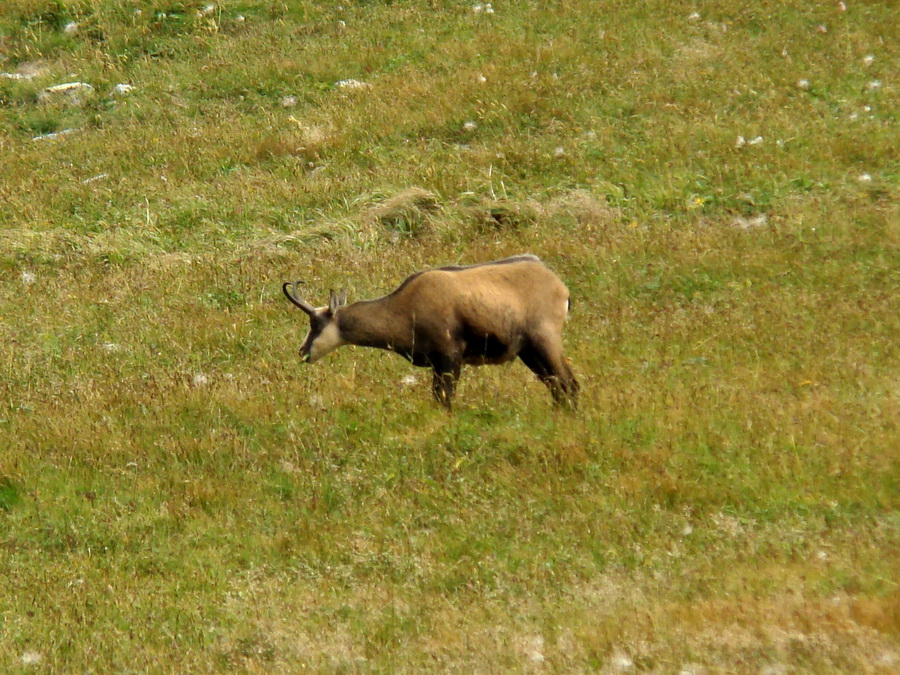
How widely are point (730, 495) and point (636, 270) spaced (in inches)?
222

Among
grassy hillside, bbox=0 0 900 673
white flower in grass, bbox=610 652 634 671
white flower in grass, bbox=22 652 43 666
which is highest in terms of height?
white flower in grass, bbox=610 652 634 671

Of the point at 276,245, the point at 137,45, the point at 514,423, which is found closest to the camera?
the point at 514,423

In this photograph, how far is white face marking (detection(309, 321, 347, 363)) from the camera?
1077 cm

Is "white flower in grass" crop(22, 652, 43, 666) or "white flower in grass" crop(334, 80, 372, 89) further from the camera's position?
"white flower in grass" crop(334, 80, 372, 89)

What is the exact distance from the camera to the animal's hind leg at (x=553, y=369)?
10094 millimetres

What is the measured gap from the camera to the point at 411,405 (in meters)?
10.3

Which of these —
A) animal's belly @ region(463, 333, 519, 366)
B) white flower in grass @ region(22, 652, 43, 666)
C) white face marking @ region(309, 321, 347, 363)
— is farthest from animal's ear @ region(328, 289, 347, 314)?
white flower in grass @ region(22, 652, 43, 666)

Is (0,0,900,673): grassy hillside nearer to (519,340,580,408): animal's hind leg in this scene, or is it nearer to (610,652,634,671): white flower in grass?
(610,652,634,671): white flower in grass

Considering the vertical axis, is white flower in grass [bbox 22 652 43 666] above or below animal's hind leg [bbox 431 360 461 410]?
above

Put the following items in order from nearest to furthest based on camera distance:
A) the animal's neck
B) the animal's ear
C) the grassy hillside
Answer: the grassy hillside
the animal's neck
the animal's ear

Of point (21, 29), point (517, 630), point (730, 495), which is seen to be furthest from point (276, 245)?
point (21, 29)

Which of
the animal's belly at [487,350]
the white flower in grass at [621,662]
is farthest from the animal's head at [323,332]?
the white flower in grass at [621,662]

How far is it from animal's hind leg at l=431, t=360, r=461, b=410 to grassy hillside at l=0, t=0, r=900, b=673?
0.18 metres

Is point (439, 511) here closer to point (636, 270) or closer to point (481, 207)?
point (636, 270)
